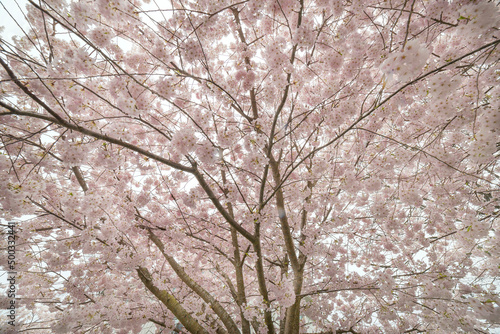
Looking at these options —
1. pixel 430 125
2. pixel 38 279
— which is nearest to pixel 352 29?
pixel 430 125

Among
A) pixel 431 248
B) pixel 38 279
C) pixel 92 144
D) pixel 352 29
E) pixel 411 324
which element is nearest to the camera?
pixel 92 144

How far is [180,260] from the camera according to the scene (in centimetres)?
662

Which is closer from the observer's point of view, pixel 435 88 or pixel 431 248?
pixel 435 88

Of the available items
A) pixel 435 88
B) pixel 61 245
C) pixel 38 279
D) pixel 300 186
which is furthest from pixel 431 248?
pixel 38 279

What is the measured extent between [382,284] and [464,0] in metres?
4.09

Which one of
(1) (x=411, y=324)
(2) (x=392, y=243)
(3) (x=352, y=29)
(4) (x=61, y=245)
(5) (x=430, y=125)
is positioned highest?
(3) (x=352, y=29)

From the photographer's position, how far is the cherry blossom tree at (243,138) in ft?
8.12

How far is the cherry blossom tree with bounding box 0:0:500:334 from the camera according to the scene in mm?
2475

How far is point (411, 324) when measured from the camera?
252 inches

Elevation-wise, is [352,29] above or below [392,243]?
above

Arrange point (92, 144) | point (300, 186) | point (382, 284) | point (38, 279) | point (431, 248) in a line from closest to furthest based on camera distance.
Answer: point (92, 144) < point (382, 284) < point (38, 279) < point (300, 186) < point (431, 248)

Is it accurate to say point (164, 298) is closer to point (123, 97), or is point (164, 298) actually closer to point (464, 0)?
point (123, 97)

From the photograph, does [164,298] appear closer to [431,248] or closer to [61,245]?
[61,245]

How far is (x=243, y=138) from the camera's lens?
11.2ft
